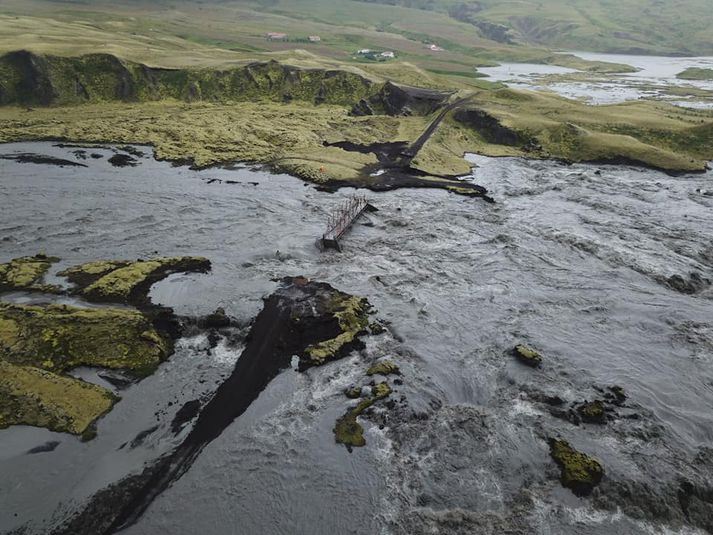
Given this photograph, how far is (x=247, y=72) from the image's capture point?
9700 cm

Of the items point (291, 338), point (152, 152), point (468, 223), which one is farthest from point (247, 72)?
point (291, 338)

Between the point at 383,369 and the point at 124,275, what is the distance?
70.8 feet


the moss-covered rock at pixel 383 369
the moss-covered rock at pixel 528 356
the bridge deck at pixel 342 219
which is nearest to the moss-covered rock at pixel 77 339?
the moss-covered rock at pixel 383 369

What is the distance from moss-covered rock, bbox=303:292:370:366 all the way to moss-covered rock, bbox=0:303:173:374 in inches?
370

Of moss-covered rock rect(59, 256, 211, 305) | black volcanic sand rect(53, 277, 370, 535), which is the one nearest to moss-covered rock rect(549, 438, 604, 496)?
black volcanic sand rect(53, 277, 370, 535)

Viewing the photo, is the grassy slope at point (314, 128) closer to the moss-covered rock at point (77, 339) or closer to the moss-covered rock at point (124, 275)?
the moss-covered rock at point (124, 275)

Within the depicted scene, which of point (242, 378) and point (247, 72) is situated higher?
point (247, 72)

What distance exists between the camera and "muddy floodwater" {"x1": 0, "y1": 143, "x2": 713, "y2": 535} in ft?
71.3

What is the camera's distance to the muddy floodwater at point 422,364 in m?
21.7

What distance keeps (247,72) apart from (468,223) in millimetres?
67648

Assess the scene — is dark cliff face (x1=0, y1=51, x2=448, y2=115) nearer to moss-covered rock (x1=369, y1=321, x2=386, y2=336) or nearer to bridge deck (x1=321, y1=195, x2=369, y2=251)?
bridge deck (x1=321, y1=195, x2=369, y2=251)

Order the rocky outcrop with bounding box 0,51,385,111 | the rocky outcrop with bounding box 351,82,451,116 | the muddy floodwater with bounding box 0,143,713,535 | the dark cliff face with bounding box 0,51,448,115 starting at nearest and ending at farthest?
the muddy floodwater with bounding box 0,143,713,535, the rocky outcrop with bounding box 0,51,385,111, the dark cliff face with bounding box 0,51,448,115, the rocky outcrop with bounding box 351,82,451,116

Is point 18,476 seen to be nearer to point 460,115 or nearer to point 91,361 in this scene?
point 91,361

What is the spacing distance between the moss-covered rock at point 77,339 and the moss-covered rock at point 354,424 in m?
12.2
